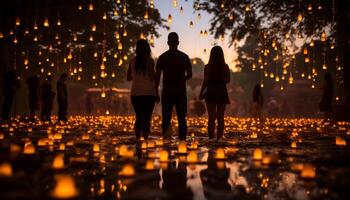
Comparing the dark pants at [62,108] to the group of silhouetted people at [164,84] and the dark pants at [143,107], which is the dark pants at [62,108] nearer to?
the group of silhouetted people at [164,84]

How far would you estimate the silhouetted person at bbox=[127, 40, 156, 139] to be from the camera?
841 cm

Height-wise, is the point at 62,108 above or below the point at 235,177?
above

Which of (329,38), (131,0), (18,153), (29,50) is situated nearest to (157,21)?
(131,0)

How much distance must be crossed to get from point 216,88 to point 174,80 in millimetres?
1071

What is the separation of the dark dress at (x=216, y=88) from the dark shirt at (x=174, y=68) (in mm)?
732

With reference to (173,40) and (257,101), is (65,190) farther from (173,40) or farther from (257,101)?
(257,101)

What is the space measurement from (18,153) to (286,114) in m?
36.5

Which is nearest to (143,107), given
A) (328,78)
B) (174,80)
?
(174,80)

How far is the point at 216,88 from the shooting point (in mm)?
9008

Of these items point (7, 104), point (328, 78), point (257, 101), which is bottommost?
point (7, 104)

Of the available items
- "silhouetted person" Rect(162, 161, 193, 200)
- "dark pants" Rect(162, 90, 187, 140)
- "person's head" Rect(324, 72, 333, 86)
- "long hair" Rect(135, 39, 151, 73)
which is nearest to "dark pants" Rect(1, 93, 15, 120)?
"long hair" Rect(135, 39, 151, 73)

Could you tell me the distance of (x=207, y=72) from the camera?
919 cm

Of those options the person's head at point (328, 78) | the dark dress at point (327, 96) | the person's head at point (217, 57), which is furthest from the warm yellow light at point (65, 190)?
the dark dress at point (327, 96)

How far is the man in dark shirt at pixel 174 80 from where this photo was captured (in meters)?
8.45
